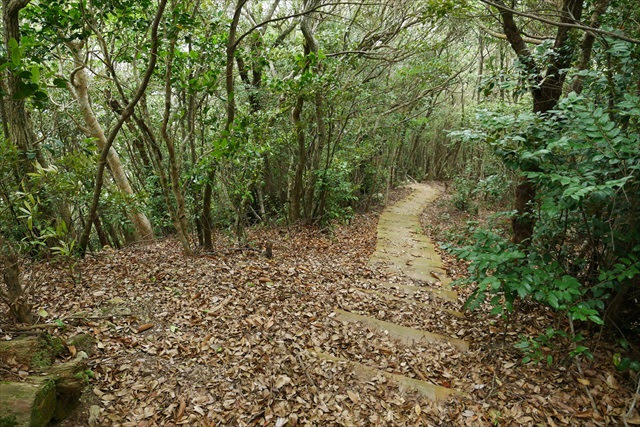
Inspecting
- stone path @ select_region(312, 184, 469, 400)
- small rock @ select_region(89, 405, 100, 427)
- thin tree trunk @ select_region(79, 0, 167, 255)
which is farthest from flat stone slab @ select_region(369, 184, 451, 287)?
small rock @ select_region(89, 405, 100, 427)

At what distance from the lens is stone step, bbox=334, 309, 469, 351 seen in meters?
3.95

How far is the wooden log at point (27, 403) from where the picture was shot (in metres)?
1.94

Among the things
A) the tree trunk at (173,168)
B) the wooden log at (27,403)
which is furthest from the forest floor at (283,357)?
the tree trunk at (173,168)

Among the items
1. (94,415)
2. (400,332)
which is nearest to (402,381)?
(400,332)

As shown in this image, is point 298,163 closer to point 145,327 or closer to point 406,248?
point 406,248

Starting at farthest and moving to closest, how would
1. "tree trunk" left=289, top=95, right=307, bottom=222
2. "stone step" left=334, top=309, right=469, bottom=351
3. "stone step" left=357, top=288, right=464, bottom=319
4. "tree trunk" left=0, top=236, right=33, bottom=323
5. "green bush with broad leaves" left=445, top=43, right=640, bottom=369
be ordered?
1. "tree trunk" left=289, top=95, right=307, bottom=222
2. "stone step" left=357, top=288, right=464, bottom=319
3. "stone step" left=334, top=309, right=469, bottom=351
4. "tree trunk" left=0, top=236, right=33, bottom=323
5. "green bush with broad leaves" left=445, top=43, right=640, bottom=369

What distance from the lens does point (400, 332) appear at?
4125 millimetres

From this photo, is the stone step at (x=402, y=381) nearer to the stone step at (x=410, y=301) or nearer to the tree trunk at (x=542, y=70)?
the stone step at (x=410, y=301)

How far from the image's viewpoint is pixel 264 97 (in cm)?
753

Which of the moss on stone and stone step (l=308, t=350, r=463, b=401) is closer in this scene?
the moss on stone

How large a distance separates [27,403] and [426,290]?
4.94 m

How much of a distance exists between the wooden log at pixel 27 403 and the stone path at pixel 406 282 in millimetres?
2220

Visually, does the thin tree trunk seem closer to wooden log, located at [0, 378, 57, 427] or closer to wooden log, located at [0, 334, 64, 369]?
wooden log, located at [0, 334, 64, 369]

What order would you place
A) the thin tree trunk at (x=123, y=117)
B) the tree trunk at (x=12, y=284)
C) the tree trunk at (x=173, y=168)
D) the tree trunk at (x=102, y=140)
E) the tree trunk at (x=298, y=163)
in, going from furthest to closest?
the tree trunk at (x=298, y=163) < the tree trunk at (x=102, y=140) < the tree trunk at (x=173, y=168) < the thin tree trunk at (x=123, y=117) < the tree trunk at (x=12, y=284)
